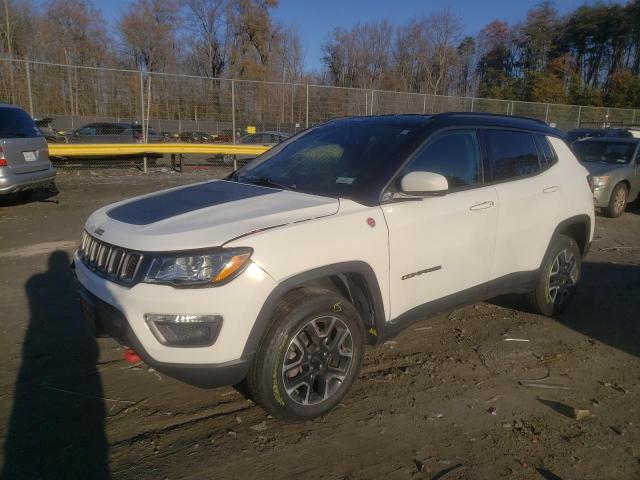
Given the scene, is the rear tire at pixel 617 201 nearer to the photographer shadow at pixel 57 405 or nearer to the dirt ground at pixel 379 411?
the dirt ground at pixel 379 411

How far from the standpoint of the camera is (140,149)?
12.9 metres

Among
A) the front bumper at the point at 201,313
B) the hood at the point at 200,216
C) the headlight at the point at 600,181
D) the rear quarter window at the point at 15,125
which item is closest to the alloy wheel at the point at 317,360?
the front bumper at the point at 201,313

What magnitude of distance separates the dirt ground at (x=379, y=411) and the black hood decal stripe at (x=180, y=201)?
114cm

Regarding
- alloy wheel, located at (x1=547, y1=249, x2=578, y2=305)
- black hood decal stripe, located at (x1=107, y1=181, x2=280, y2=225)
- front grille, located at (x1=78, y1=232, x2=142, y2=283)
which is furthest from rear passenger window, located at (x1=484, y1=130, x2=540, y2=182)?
front grille, located at (x1=78, y1=232, x2=142, y2=283)

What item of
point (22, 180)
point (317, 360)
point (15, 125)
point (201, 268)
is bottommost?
point (317, 360)

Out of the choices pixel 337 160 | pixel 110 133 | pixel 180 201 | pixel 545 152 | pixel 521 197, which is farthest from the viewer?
pixel 110 133

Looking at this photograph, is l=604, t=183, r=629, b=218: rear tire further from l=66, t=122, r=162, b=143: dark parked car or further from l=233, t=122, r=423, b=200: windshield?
l=66, t=122, r=162, b=143: dark parked car

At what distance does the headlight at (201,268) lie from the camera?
2408 mm

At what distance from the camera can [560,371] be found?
3.49m

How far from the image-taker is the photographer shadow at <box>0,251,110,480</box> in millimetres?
2422

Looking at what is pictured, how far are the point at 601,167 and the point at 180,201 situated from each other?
30.5 feet

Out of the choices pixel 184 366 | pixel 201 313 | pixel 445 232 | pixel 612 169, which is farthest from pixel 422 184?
pixel 612 169

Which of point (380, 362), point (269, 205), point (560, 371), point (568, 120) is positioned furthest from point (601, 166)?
point (568, 120)

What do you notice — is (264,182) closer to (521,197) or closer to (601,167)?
(521,197)
